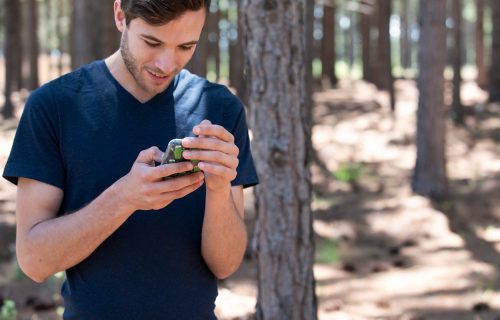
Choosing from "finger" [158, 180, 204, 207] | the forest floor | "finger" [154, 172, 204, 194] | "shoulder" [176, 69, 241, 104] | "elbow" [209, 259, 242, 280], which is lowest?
the forest floor

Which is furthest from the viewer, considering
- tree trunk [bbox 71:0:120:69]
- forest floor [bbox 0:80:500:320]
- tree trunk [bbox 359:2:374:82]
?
tree trunk [bbox 359:2:374:82]

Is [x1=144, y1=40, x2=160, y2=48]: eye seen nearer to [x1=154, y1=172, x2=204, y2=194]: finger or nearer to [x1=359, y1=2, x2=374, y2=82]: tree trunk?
[x1=154, y1=172, x2=204, y2=194]: finger

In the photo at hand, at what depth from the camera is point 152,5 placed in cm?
219

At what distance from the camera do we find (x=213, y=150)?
2.07 metres

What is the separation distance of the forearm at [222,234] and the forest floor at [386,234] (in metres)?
3.26

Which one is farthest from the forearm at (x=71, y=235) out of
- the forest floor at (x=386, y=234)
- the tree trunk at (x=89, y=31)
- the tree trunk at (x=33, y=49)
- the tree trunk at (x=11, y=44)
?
the tree trunk at (x=33, y=49)

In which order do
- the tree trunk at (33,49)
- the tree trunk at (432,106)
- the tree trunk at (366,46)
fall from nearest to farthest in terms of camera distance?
the tree trunk at (432,106)
the tree trunk at (33,49)
the tree trunk at (366,46)

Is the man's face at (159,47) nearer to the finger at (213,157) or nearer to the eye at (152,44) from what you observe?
the eye at (152,44)

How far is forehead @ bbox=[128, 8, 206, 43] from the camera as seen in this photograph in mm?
2227

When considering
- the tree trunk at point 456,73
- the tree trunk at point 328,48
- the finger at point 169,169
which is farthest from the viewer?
the tree trunk at point 328,48

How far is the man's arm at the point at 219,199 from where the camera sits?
206 cm

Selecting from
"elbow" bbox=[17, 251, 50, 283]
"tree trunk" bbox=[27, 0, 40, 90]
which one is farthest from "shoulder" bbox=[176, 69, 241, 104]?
"tree trunk" bbox=[27, 0, 40, 90]

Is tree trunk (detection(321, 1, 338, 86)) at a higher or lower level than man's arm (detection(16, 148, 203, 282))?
higher

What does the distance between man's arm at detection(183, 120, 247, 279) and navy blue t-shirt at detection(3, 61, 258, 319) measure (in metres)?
0.07
